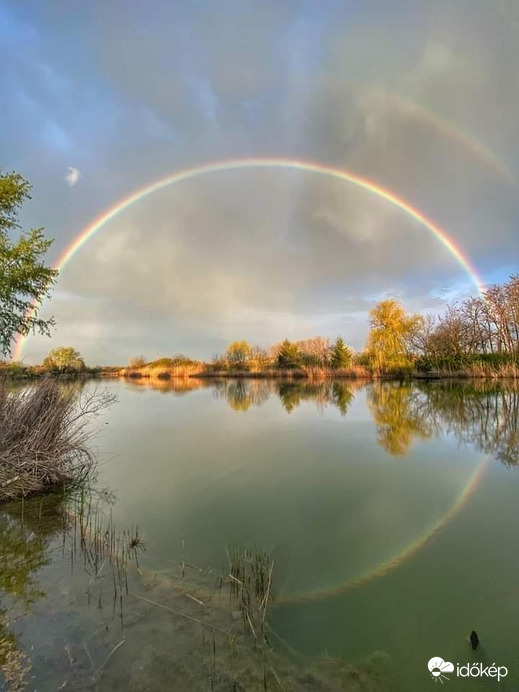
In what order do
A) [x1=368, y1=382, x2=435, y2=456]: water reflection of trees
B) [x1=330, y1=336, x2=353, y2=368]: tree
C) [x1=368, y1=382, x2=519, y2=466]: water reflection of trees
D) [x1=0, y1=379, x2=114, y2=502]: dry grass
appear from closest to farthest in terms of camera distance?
[x1=0, y1=379, x2=114, y2=502]: dry grass → [x1=368, y1=382, x2=519, y2=466]: water reflection of trees → [x1=368, y1=382, x2=435, y2=456]: water reflection of trees → [x1=330, y1=336, x2=353, y2=368]: tree

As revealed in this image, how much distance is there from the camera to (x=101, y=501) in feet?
18.7

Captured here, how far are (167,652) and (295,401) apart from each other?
57.9 feet

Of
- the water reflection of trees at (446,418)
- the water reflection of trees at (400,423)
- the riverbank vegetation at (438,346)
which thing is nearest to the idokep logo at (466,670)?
the water reflection of trees at (446,418)

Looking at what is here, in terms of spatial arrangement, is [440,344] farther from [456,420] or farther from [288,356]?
[456,420]

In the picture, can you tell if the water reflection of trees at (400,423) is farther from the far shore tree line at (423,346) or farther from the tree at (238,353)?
the tree at (238,353)

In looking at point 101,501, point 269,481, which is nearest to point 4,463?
point 101,501

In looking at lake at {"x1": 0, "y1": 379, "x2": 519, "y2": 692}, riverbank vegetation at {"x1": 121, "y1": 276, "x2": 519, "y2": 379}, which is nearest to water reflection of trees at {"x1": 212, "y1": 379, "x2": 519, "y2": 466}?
lake at {"x1": 0, "y1": 379, "x2": 519, "y2": 692}

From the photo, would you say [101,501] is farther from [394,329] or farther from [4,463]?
[394,329]

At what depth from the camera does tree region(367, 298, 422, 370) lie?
3494 centimetres

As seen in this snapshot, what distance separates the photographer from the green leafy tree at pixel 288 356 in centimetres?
4606

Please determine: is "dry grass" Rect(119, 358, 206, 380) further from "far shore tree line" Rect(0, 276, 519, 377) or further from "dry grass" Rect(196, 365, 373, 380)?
"far shore tree line" Rect(0, 276, 519, 377)

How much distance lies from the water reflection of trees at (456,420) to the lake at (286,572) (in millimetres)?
802

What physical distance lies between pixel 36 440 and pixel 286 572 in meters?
4.36

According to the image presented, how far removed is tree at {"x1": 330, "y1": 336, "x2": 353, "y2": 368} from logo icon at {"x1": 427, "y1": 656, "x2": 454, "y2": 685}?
38895 millimetres
